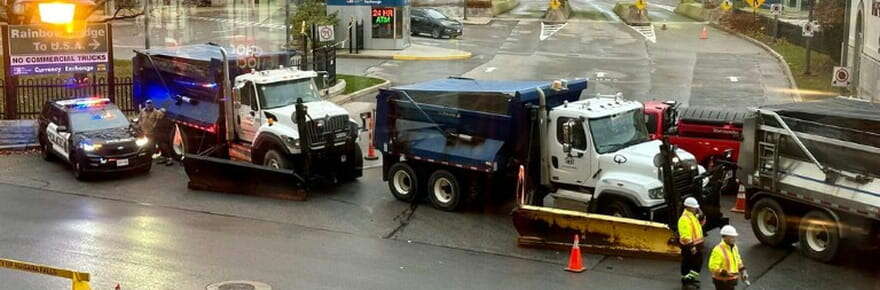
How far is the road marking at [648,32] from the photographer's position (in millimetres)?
55219

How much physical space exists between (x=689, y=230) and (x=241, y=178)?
10.0 metres

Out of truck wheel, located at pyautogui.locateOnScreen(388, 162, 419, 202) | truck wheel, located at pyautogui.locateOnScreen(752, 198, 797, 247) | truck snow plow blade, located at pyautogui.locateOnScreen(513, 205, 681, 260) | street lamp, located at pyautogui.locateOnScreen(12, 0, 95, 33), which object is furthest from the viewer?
truck wheel, located at pyautogui.locateOnScreen(388, 162, 419, 202)

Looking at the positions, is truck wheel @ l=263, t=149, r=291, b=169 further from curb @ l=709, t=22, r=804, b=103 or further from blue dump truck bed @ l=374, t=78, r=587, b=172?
curb @ l=709, t=22, r=804, b=103

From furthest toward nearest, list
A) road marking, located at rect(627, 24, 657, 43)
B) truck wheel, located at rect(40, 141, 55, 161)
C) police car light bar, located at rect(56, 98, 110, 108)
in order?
road marking, located at rect(627, 24, 657, 43) → truck wheel, located at rect(40, 141, 55, 161) → police car light bar, located at rect(56, 98, 110, 108)

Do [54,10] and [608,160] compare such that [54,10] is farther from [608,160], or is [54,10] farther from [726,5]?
[726,5]

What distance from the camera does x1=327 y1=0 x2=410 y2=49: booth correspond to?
152 feet

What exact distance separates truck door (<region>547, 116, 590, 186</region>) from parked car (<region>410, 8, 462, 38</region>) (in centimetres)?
3827

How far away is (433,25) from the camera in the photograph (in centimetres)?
5506

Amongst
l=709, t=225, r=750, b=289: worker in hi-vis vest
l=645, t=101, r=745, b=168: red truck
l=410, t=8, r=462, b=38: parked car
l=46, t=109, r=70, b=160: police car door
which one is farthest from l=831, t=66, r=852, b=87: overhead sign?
l=410, t=8, r=462, b=38: parked car

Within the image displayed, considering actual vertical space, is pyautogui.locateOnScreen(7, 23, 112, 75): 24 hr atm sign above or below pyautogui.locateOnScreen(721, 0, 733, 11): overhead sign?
below

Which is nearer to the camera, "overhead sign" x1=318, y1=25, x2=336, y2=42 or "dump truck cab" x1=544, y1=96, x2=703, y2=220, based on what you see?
"dump truck cab" x1=544, y1=96, x2=703, y2=220

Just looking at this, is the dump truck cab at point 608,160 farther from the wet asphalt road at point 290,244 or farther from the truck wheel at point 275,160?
the truck wheel at point 275,160

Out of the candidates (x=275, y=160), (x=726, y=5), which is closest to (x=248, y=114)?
(x=275, y=160)

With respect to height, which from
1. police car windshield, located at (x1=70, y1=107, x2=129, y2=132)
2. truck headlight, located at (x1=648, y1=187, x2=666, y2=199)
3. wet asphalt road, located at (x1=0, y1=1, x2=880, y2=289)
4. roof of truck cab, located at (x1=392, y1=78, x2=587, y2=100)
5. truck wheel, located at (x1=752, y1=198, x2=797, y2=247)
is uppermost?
roof of truck cab, located at (x1=392, y1=78, x2=587, y2=100)
